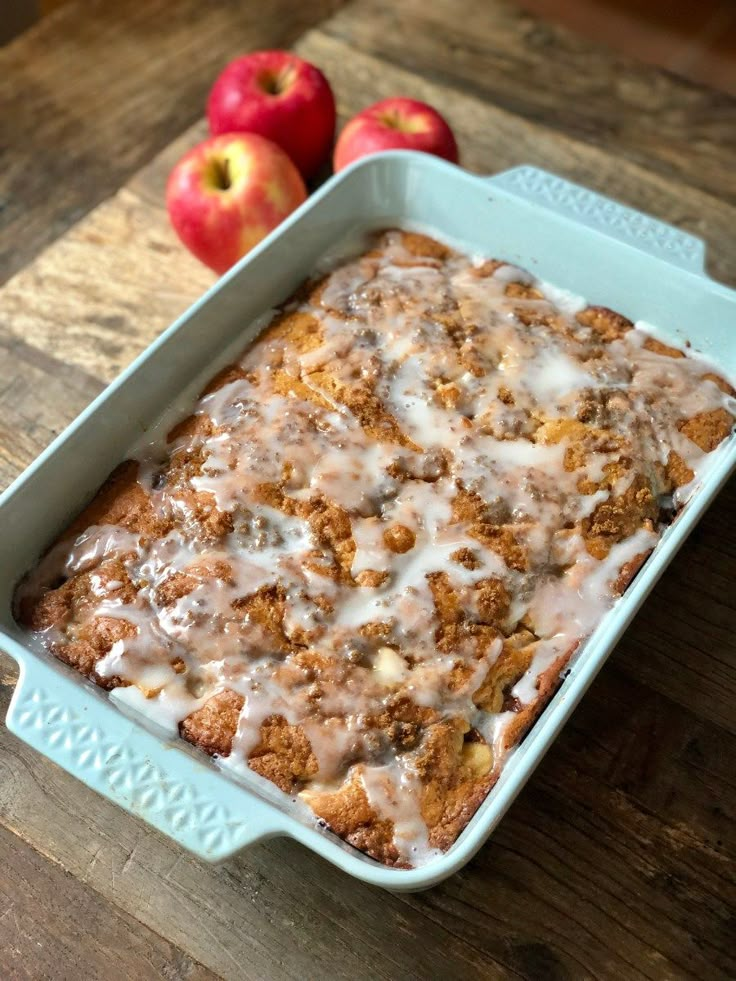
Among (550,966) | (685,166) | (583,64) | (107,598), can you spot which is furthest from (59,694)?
(583,64)

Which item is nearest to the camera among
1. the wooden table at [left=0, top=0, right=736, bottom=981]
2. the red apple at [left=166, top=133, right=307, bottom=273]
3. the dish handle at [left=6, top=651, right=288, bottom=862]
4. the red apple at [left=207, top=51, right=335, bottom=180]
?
the dish handle at [left=6, top=651, right=288, bottom=862]

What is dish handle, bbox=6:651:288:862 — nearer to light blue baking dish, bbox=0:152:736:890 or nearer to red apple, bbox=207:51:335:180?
light blue baking dish, bbox=0:152:736:890

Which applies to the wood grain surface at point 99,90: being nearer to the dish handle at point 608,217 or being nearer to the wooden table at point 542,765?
the wooden table at point 542,765

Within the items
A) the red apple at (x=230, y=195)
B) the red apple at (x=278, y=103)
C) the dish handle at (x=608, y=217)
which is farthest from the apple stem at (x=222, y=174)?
the dish handle at (x=608, y=217)

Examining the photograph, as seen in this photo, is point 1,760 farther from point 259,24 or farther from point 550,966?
point 259,24

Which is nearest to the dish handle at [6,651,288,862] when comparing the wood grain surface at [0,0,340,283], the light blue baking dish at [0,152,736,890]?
the light blue baking dish at [0,152,736,890]

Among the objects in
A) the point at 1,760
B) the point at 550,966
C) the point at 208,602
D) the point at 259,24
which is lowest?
the point at 550,966
